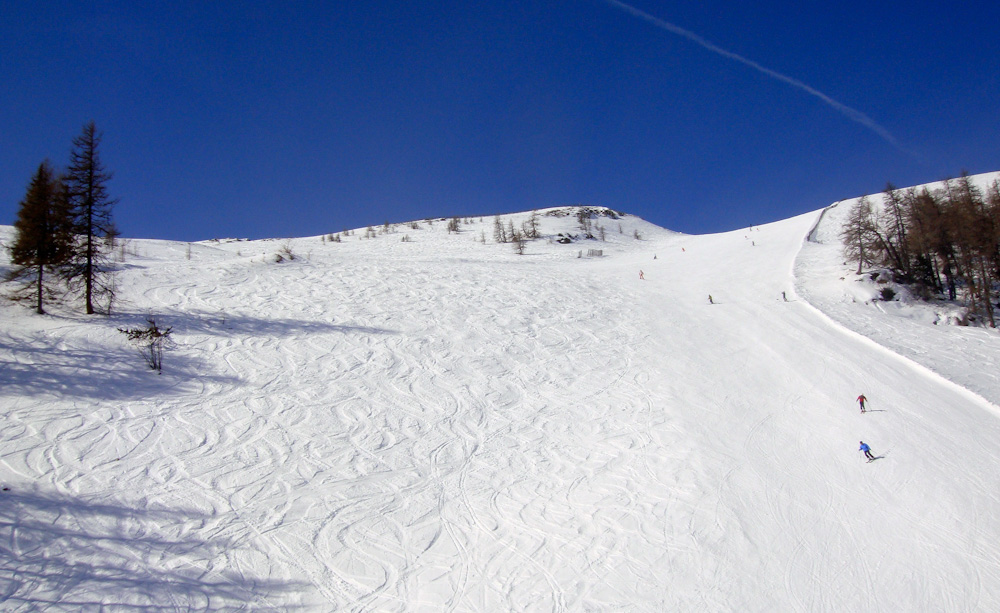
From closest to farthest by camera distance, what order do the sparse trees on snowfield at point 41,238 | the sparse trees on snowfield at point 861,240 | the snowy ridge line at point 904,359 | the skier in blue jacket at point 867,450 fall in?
the skier in blue jacket at point 867,450
the snowy ridge line at point 904,359
the sparse trees on snowfield at point 41,238
the sparse trees on snowfield at point 861,240

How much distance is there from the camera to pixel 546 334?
2050cm

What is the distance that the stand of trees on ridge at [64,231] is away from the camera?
1727 centimetres

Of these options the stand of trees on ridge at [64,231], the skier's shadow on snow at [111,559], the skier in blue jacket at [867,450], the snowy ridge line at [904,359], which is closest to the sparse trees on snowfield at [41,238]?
the stand of trees on ridge at [64,231]

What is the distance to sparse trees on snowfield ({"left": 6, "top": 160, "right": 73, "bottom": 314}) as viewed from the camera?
1719cm

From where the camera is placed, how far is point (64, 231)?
17500 millimetres

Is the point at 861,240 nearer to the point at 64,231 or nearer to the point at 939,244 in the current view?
the point at 939,244

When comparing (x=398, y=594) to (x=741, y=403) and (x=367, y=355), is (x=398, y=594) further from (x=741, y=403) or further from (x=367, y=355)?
(x=741, y=403)

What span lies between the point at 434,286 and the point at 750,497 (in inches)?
763

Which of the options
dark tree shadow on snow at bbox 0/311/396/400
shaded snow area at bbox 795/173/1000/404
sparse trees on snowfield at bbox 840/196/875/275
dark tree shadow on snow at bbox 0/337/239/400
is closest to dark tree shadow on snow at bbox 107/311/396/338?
dark tree shadow on snow at bbox 0/311/396/400

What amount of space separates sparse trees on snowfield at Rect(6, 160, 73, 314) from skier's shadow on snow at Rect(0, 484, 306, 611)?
42.1ft

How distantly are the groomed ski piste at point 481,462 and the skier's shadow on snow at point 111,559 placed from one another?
0.04m

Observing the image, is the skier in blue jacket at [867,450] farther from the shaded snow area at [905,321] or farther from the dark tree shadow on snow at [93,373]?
the dark tree shadow on snow at [93,373]

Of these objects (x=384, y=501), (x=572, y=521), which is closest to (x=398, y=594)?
(x=384, y=501)

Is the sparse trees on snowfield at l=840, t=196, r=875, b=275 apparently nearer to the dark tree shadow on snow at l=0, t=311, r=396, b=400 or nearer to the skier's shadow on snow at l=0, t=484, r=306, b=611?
the skier's shadow on snow at l=0, t=484, r=306, b=611
